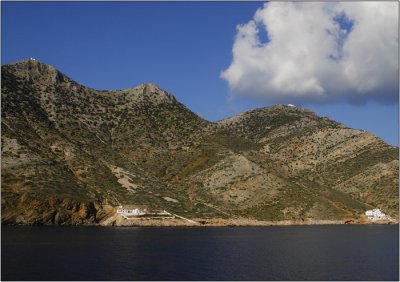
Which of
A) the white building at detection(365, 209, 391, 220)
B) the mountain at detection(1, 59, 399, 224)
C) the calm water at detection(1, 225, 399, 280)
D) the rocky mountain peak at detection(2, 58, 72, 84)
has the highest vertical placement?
the rocky mountain peak at detection(2, 58, 72, 84)

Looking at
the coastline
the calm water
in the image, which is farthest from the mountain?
the calm water

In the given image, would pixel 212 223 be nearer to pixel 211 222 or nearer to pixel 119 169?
pixel 211 222

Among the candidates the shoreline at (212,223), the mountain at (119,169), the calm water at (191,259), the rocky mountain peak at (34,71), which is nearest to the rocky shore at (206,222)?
the shoreline at (212,223)

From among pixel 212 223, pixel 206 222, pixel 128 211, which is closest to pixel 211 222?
pixel 212 223

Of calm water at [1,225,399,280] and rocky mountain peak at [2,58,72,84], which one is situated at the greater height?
rocky mountain peak at [2,58,72,84]

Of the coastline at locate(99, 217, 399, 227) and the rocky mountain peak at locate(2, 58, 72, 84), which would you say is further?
the rocky mountain peak at locate(2, 58, 72, 84)

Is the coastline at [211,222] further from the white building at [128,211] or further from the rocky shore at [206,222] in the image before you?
the white building at [128,211]

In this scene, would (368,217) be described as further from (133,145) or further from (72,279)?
(72,279)

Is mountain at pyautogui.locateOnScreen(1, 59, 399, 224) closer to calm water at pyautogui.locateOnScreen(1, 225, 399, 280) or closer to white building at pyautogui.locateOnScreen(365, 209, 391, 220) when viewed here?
white building at pyautogui.locateOnScreen(365, 209, 391, 220)
